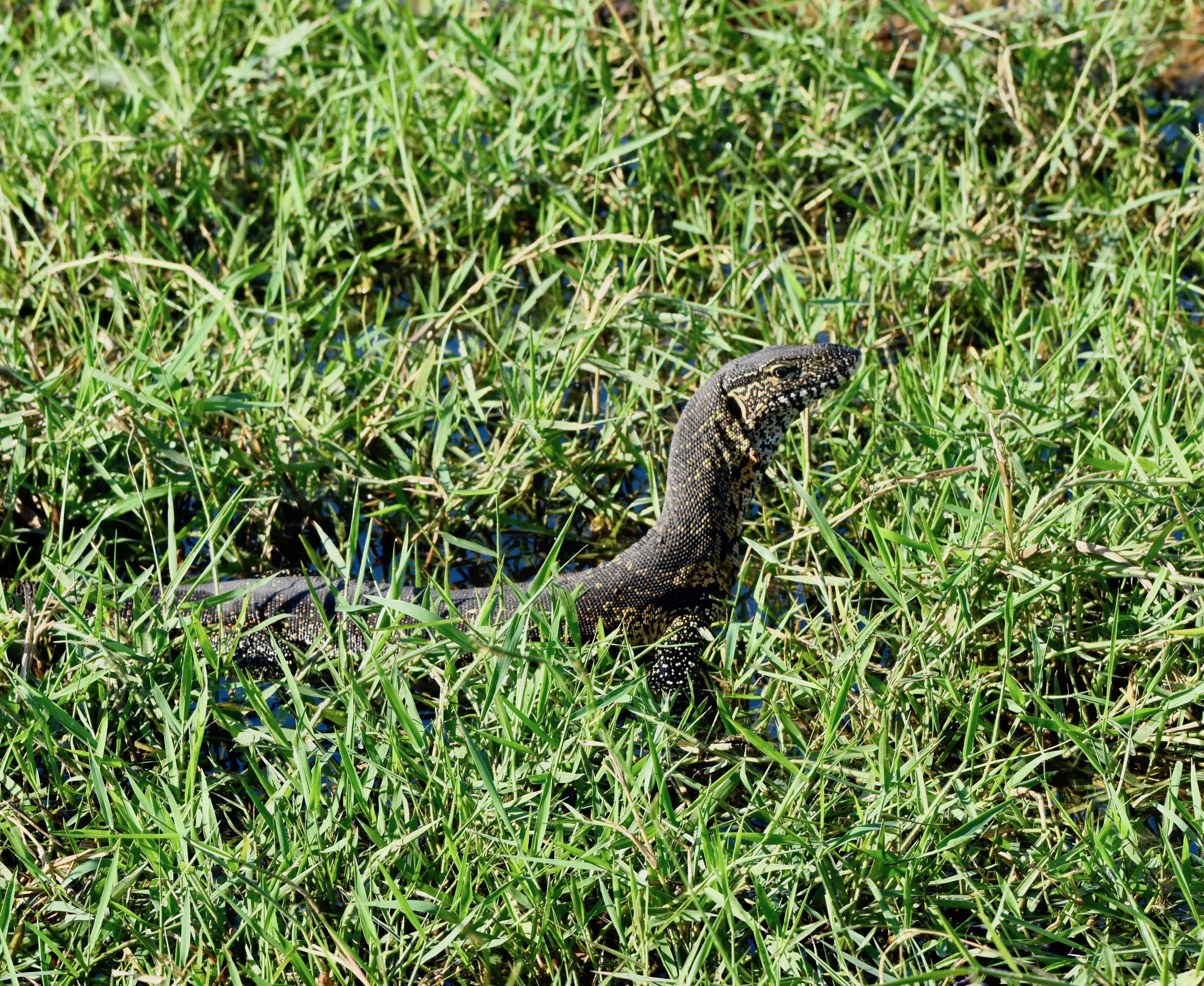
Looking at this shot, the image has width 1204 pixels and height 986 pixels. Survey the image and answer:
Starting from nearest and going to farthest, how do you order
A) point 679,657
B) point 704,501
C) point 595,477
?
point 679,657 < point 704,501 < point 595,477

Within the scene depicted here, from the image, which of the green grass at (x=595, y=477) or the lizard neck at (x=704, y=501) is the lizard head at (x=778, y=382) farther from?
the green grass at (x=595, y=477)

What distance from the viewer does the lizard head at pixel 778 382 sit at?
5.17m

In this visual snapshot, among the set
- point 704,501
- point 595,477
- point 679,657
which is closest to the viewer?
point 679,657

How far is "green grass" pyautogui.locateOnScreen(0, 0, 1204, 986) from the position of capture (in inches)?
146

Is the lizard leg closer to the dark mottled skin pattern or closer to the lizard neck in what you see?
the dark mottled skin pattern

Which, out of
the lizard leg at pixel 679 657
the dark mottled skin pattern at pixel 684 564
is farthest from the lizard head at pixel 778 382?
the lizard leg at pixel 679 657

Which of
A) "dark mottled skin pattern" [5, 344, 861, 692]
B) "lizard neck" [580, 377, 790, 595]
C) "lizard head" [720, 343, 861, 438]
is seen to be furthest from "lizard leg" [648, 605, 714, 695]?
"lizard head" [720, 343, 861, 438]

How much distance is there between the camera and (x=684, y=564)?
4969 mm

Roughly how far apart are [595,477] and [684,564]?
29.2 inches

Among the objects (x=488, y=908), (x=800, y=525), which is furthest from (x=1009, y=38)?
(x=488, y=908)

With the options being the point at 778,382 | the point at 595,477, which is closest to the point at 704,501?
the point at 778,382

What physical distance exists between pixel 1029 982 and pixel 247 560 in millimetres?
3080

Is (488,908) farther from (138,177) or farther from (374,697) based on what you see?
(138,177)

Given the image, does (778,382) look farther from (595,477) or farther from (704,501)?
(595,477)
